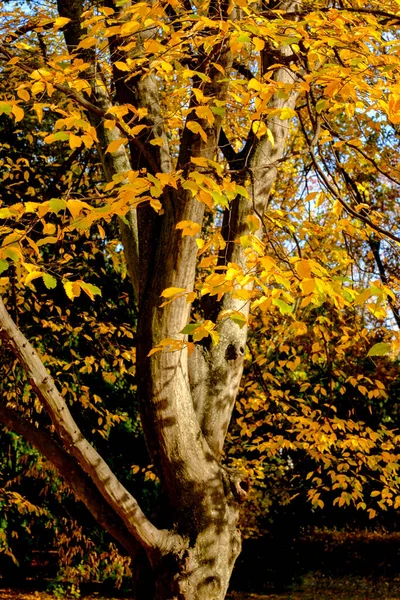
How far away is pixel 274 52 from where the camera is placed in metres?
3.66

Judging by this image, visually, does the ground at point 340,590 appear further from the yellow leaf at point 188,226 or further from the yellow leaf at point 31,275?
the yellow leaf at point 31,275

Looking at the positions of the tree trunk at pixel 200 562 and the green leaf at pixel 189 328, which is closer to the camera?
the green leaf at pixel 189 328

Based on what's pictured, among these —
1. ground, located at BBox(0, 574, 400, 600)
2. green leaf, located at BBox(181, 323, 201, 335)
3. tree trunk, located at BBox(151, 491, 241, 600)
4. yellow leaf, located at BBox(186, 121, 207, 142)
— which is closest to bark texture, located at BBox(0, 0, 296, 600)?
tree trunk, located at BBox(151, 491, 241, 600)

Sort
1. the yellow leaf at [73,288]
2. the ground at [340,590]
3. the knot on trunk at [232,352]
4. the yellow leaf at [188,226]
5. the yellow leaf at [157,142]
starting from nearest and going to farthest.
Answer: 1. the yellow leaf at [73,288]
2. the yellow leaf at [188,226]
3. the yellow leaf at [157,142]
4. the knot on trunk at [232,352]
5. the ground at [340,590]

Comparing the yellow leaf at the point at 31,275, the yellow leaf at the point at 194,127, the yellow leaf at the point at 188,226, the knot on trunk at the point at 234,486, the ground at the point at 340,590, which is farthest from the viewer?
the ground at the point at 340,590

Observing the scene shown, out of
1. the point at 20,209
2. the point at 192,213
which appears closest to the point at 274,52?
the point at 192,213

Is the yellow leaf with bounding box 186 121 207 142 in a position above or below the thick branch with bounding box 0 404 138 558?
above

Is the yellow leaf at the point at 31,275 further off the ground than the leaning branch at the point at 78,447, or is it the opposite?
the yellow leaf at the point at 31,275

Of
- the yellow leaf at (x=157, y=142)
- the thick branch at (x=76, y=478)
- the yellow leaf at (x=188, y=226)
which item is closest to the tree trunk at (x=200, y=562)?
the thick branch at (x=76, y=478)

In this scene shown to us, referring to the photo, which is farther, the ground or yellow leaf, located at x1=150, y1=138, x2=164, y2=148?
the ground

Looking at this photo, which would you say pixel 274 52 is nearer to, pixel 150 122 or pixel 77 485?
pixel 150 122

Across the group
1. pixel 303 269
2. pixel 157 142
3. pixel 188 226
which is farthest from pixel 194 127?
pixel 303 269

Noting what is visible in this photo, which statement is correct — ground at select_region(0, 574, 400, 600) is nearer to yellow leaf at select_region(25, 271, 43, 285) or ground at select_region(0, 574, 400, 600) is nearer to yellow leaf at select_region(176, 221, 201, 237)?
yellow leaf at select_region(176, 221, 201, 237)

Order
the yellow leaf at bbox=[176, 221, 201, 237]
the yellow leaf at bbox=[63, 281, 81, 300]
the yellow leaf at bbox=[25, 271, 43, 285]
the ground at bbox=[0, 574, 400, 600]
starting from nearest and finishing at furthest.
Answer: the yellow leaf at bbox=[25, 271, 43, 285]
the yellow leaf at bbox=[63, 281, 81, 300]
the yellow leaf at bbox=[176, 221, 201, 237]
the ground at bbox=[0, 574, 400, 600]
